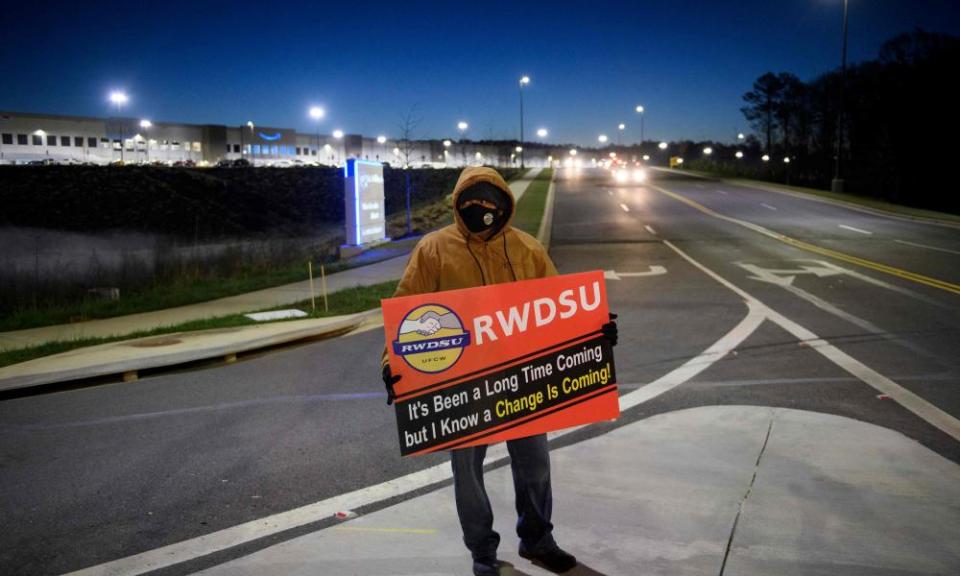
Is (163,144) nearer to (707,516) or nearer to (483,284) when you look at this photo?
(483,284)

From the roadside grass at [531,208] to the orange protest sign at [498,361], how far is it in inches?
780

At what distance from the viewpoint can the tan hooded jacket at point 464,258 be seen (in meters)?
4.05

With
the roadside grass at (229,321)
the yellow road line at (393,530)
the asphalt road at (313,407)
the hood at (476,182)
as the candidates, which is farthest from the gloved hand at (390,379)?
the roadside grass at (229,321)

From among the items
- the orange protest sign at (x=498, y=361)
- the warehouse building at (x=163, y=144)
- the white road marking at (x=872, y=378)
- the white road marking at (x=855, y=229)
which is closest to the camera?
the orange protest sign at (x=498, y=361)

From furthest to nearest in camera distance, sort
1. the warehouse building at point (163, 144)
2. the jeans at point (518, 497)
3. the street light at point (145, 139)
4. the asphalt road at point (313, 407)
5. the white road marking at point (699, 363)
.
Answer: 1. the street light at point (145, 139)
2. the warehouse building at point (163, 144)
3. the white road marking at point (699, 363)
4. the asphalt road at point (313, 407)
5. the jeans at point (518, 497)

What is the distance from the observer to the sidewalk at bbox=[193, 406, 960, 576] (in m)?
4.09

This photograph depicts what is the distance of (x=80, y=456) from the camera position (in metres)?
6.13

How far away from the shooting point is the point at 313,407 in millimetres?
7438

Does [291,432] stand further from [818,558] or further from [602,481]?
[818,558]

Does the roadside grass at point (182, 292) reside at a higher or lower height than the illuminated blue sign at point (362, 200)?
lower

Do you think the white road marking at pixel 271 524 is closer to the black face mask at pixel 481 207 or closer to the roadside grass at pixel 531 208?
the black face mask at pixel 481 207

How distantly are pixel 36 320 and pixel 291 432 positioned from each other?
8337 millimetres

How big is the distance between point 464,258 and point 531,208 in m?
29.8

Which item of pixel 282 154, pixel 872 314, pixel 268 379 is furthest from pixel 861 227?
pixel 282 154
